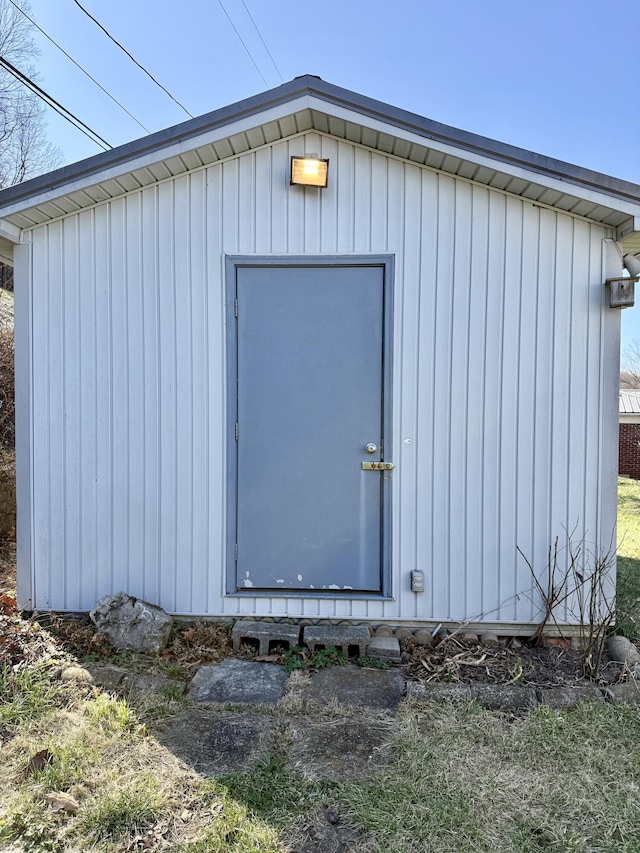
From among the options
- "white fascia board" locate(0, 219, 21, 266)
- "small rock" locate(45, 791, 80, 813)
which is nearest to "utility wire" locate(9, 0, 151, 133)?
"white fascia board" locate(0, 219, 21, 266)

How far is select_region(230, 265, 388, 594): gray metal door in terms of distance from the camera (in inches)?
136

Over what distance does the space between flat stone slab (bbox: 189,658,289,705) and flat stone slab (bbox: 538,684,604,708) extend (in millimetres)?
1422

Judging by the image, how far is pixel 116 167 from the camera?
3.20 m

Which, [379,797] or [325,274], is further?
[325,274]

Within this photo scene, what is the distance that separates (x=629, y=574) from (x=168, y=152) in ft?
17.7

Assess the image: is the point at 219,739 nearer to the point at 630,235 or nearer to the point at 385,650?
the point at 385,650

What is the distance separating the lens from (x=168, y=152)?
3.19m

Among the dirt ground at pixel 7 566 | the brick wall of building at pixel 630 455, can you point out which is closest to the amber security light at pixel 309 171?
the dirt ground at pixel 7 566

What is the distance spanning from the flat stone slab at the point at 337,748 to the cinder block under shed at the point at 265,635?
0.70 metres

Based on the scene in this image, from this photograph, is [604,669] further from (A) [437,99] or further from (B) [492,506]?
(A) [437,99]

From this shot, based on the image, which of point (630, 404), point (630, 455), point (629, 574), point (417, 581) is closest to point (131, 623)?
point (417, 581)

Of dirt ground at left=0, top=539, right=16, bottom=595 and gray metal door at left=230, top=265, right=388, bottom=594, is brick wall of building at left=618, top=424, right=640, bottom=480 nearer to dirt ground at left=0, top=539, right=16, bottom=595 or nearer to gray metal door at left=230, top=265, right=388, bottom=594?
gray metal door at left=230, top=265, right=388, bottom=594

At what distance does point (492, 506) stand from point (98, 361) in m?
2.84

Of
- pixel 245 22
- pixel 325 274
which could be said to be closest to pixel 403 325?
pixel 325 274
